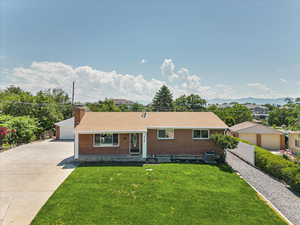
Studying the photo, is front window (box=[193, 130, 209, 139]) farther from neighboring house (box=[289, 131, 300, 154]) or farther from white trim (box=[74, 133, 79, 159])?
neighboring house (box=[289, 131, 300, 154])

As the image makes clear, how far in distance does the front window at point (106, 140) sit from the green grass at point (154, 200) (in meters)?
3.09

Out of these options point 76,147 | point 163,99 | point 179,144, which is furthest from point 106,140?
point 163,99

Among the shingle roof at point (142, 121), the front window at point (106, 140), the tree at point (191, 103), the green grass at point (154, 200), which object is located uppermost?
the tree at point (191, 103)

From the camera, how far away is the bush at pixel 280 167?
9.23 metres

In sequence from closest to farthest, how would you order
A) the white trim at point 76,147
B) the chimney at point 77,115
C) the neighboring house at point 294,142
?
1. the white trim at point 76,147
2. the chimney at point 77,115
3. the neighboring house at point 294,142

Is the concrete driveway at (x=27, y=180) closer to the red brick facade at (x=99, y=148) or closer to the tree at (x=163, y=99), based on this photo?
the red brick facade at (x=99, y=148)

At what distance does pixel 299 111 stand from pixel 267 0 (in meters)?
8.26

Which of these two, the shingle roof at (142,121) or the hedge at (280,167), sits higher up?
the shingle roof at (142,121)

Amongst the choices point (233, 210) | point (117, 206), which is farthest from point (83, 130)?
point (233, 210)

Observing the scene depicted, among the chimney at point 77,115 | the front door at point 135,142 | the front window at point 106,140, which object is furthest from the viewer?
the chimney at point 77,115

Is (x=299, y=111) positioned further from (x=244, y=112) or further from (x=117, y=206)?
(x=244, y=112)

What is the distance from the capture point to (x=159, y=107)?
60969 millimetres

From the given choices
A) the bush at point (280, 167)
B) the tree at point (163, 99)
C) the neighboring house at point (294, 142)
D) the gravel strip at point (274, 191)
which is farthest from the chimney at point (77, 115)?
the tree at point (163, 99)

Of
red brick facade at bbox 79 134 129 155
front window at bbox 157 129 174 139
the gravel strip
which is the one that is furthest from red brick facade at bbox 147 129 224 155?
the gravel strip
